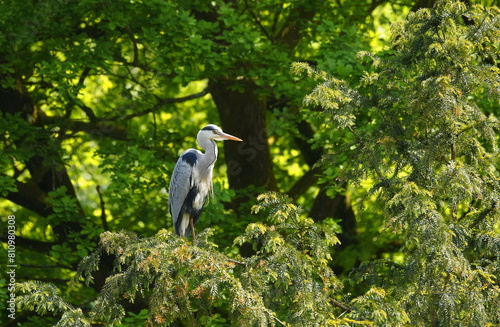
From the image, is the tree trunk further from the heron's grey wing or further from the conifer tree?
the conifer tree

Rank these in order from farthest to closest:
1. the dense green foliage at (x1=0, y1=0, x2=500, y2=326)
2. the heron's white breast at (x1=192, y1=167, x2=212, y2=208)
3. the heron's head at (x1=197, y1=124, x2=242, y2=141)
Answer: the heron's white breast at (x1=192, y1=167, x2=212, y2=208) → the heron's head at (x1=197, y1=124, x2=242, y2=141) → the dense green foliage at (x1=0, y1=0, x2=500, y2=326)

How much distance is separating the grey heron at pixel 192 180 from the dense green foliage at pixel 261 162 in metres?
0.43

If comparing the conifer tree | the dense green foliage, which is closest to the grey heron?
the dense green foliage

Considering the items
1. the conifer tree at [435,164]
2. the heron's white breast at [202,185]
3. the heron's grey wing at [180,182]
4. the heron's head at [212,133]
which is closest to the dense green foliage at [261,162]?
the conifer tree at [435,164]

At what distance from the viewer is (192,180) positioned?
7609mm

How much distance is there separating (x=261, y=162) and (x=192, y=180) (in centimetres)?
243

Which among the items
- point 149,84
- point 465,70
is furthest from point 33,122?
point 465,70

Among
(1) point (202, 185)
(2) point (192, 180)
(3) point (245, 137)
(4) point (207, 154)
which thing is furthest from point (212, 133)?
(3) point (245, 137)

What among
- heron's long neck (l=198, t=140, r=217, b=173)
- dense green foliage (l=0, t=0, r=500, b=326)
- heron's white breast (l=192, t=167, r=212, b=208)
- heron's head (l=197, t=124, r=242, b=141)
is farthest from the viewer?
heron's white breast (l=192, t=167, r=212, b=208)

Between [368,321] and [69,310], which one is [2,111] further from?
[368,321]

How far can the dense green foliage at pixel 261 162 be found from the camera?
175 inches

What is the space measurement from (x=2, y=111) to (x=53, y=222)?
6.05 ft

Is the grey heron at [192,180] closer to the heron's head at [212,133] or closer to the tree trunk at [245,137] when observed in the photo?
the heron's head at [212,133]

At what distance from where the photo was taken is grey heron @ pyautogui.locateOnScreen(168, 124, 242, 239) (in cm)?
746
